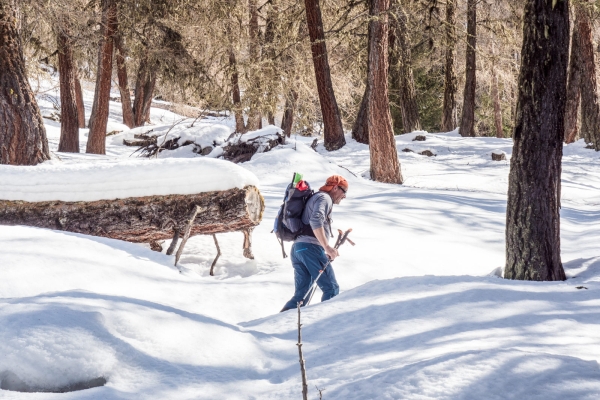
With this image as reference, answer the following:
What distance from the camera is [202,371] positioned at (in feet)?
9.71

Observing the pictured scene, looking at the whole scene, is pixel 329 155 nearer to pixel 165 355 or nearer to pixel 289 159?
pixel 289 159

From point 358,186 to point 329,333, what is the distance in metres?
8.35

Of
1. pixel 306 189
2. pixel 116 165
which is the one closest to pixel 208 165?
pixel 116 165

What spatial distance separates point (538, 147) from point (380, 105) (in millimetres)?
7503

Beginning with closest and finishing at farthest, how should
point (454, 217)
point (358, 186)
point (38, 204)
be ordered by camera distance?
1. point (38, 204)
2. point (454, 217)
3. point (358, 186)

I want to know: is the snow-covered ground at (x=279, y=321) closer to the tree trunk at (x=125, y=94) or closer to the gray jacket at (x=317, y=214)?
the gray jacket at (x=317, y=214)

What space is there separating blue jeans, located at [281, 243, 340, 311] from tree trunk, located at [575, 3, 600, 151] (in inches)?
585

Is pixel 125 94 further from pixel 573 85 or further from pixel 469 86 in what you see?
pixel 573 85

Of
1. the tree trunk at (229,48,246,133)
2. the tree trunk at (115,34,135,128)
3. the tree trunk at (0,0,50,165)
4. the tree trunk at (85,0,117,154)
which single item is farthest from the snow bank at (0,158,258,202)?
the tree trunk at (115,34,135,128)

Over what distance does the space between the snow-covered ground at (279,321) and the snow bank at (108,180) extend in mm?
37

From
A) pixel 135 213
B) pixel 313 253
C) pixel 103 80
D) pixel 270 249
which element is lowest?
pixel 270 249

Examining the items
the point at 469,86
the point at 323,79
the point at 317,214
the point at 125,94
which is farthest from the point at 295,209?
the point at 125,94

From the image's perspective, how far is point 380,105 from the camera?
12664mm

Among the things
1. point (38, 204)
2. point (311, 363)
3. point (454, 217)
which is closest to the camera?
point (311, 363)
